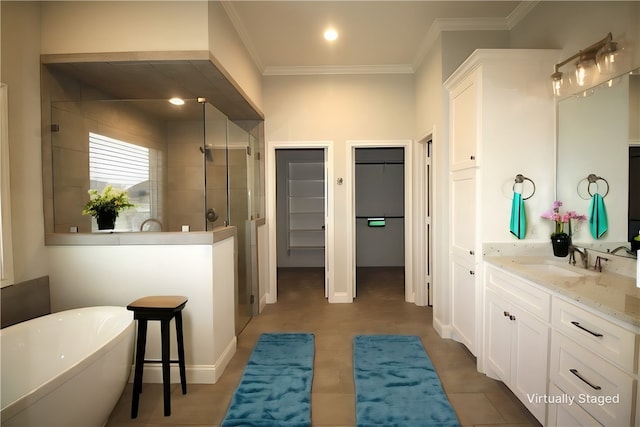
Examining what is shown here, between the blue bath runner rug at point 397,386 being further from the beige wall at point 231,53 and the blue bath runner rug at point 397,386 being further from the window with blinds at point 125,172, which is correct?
the beige wall at point 231,53

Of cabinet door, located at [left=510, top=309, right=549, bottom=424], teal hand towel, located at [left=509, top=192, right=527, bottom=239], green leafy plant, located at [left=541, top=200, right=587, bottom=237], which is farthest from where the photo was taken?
teal hand towel, located at [left=509, top=192, right=527, bottom=239]

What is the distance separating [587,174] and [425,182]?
6.15 ft

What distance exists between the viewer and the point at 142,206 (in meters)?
2.85

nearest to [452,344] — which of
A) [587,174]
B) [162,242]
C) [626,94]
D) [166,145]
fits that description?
[587,174]

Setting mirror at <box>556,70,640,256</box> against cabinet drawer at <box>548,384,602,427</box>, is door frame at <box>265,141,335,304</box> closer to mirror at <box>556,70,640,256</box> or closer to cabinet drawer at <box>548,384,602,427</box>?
mirror at <box>556,70,640,256</box>

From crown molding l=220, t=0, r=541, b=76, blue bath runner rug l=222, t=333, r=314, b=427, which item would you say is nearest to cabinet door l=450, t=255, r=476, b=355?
blue bath runner rug l=222, t=333, r=314, b=427

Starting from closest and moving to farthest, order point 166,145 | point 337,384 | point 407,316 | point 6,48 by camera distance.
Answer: point 6,48, point 337,384, point 166,145, point 407,316

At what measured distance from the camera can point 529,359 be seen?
1903 mm

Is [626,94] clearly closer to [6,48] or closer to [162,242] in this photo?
[162,242]

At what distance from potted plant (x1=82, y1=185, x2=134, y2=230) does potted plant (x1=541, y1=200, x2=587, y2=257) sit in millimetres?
3242

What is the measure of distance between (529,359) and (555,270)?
25.9 inches

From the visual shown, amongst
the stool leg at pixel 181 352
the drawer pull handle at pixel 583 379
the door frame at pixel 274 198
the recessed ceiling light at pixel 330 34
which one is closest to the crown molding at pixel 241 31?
the recessed ceiling light at pixel 330 34

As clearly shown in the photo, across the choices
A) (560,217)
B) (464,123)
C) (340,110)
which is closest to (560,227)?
(560,217)

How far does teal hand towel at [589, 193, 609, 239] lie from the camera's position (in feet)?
6.98
